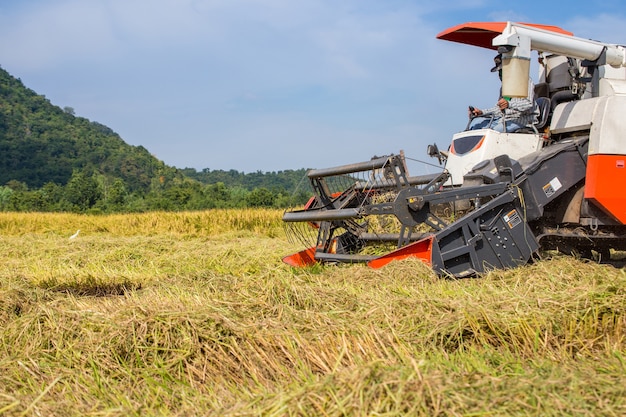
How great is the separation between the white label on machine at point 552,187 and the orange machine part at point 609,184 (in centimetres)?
28

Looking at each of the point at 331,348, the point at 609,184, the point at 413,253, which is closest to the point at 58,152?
the point at 413,253

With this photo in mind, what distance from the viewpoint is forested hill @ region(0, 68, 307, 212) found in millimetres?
29734

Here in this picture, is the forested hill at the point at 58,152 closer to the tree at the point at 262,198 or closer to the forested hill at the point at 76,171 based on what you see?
the forested hill at the point at 76,171

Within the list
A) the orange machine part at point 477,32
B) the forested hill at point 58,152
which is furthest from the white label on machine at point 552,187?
the forested hill at point 58,152

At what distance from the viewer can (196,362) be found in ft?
11.1

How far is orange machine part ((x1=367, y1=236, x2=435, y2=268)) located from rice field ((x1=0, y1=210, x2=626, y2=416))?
187 millimetres

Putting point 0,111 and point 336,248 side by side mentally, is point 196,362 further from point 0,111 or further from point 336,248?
point 0,111

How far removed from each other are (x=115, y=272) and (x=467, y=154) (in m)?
4.03

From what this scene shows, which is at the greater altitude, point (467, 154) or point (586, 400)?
point (467, 154)

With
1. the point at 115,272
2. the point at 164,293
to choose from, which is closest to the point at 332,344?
the point at 164,293

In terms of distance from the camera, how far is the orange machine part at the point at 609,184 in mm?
5895

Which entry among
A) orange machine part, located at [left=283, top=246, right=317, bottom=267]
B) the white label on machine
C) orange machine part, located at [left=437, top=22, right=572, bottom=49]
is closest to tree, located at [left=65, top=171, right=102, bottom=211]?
orange machine part, located at [left=283, top=246, right=317, bottom=267]

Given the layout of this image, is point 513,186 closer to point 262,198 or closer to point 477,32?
point 477,32

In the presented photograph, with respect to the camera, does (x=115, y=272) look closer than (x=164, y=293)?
No
